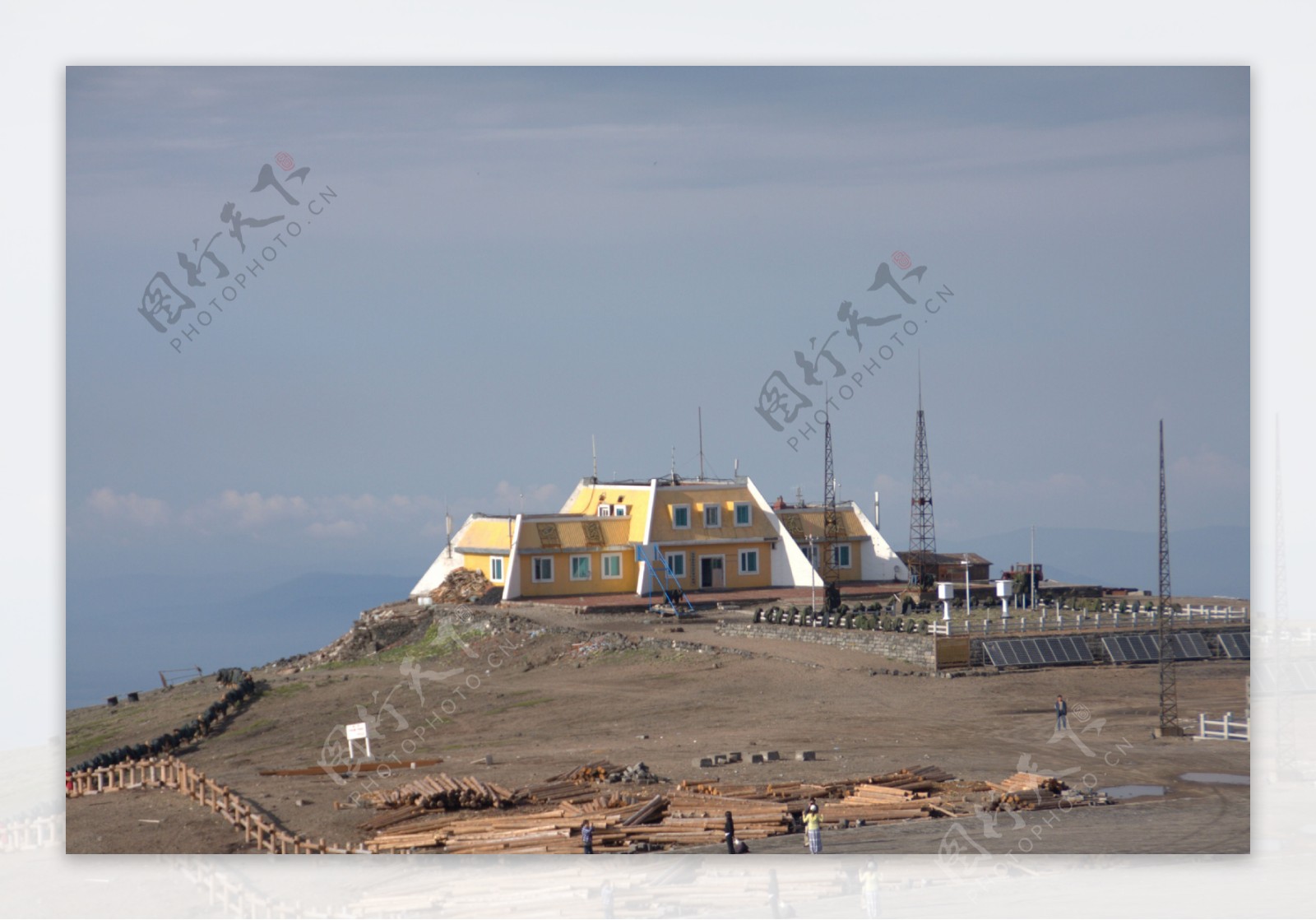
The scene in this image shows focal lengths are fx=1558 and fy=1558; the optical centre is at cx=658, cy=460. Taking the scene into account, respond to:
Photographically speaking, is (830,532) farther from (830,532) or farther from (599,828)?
(599,828)

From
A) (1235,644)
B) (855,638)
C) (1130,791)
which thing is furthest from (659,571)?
(1130,791)

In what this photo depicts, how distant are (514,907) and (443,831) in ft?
8.81

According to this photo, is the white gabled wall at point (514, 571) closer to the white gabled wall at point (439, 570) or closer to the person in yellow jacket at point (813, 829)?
the white gabled wall at point (439, 570)

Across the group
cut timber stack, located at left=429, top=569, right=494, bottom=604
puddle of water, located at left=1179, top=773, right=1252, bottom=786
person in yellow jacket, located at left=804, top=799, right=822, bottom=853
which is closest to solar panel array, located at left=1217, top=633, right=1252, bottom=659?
puddle of water, located at left=1179, top=773, right=1252, bottom=786

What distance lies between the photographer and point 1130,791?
86.8 ft

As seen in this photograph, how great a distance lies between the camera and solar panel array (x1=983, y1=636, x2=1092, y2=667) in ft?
120

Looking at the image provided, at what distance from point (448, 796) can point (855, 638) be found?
15609 millimetres

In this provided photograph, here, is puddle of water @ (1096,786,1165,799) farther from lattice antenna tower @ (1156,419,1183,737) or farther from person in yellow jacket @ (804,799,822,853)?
person in yellow jacket @ (804,799,822,853)

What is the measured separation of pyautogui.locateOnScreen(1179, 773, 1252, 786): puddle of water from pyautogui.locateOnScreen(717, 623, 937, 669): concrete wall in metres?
9.38

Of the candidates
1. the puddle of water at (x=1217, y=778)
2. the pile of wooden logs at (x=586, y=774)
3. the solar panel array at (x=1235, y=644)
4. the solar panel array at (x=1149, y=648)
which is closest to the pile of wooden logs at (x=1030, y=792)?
the puddle of water at (x=1217, y=778)

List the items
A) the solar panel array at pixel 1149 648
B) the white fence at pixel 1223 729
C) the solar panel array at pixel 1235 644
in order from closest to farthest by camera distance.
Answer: the white fence at pixel 1223 729 → the solar panel array at pixel 1149 648 → the solar panel array at pixel 1235 644

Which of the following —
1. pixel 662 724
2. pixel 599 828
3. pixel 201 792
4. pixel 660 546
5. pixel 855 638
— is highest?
pixel 660 546

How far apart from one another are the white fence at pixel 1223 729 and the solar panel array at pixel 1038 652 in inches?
248

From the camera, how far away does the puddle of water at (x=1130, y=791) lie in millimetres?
26141
